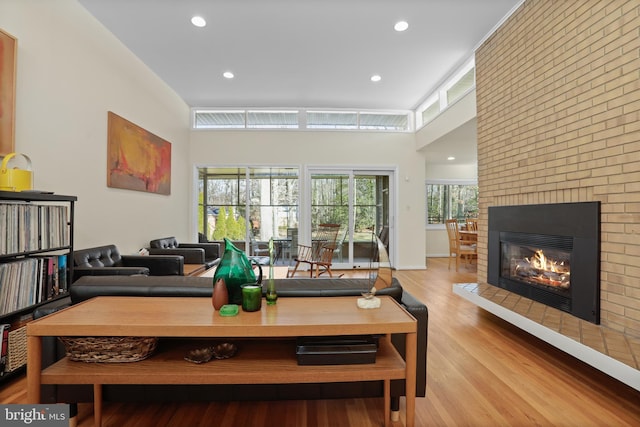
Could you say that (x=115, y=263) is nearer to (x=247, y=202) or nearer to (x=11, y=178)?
(x=11, y=178)

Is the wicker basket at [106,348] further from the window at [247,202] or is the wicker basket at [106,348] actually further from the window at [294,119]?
the window at [294,119]

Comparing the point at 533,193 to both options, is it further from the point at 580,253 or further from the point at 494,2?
the point at 494,2

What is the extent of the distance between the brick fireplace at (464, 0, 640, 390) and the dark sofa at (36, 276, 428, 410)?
1.30 meters

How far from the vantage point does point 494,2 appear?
9.65ft

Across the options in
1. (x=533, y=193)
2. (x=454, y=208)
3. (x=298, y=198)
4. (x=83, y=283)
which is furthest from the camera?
(x=454, y=208)

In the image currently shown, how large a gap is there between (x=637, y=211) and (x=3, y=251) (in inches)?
158

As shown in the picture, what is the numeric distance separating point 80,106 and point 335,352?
3.40 m

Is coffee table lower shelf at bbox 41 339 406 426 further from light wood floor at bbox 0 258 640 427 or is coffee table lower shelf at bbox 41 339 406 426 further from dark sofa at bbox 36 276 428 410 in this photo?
light wood floor at bbox 0 258 640 427

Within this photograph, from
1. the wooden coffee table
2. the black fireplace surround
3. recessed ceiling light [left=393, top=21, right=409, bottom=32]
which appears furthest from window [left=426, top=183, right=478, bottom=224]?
the wooden coffee table

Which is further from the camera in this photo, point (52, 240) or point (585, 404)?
point (52, 240)

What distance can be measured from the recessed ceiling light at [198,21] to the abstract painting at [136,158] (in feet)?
4.60

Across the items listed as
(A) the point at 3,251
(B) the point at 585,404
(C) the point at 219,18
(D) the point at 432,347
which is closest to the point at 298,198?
(C) the point at 219,18

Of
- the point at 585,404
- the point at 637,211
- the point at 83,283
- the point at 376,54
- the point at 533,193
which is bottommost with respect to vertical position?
the point at 585,404
